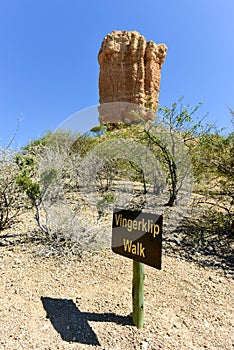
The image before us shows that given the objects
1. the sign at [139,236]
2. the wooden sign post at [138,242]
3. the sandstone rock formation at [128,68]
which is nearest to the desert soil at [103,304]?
the wooden sign post at [138,242]

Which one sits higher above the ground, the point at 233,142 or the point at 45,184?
the point at 233,142

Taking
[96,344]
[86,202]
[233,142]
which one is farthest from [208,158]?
[96,344]

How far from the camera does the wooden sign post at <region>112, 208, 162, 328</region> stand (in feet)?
5.74

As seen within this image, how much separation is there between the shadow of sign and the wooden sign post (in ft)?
0.86

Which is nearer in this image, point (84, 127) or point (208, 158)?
point (84, 127)

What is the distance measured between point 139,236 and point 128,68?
32677 mm

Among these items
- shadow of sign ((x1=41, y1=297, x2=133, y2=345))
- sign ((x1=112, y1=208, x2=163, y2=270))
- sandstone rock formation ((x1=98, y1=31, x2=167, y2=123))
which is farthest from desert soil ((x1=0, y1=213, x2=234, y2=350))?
sandstone rock formation ((x1=98, y1=31, x2=167, y2=123))

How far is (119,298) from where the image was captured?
2365 millimetres

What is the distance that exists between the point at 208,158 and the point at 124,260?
110 inches

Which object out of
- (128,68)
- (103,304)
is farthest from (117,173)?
(128,68)

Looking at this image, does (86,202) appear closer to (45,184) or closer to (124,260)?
(45,184)

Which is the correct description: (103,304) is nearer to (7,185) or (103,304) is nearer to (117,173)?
(7,185)

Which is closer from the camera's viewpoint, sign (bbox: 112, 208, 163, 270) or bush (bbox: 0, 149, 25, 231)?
sign (bbox: 112, 208, 163, 270)

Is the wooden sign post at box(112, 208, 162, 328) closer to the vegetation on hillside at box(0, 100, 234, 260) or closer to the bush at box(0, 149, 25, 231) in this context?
the vegetation on hillside at box(0, 100, 234, 260)
